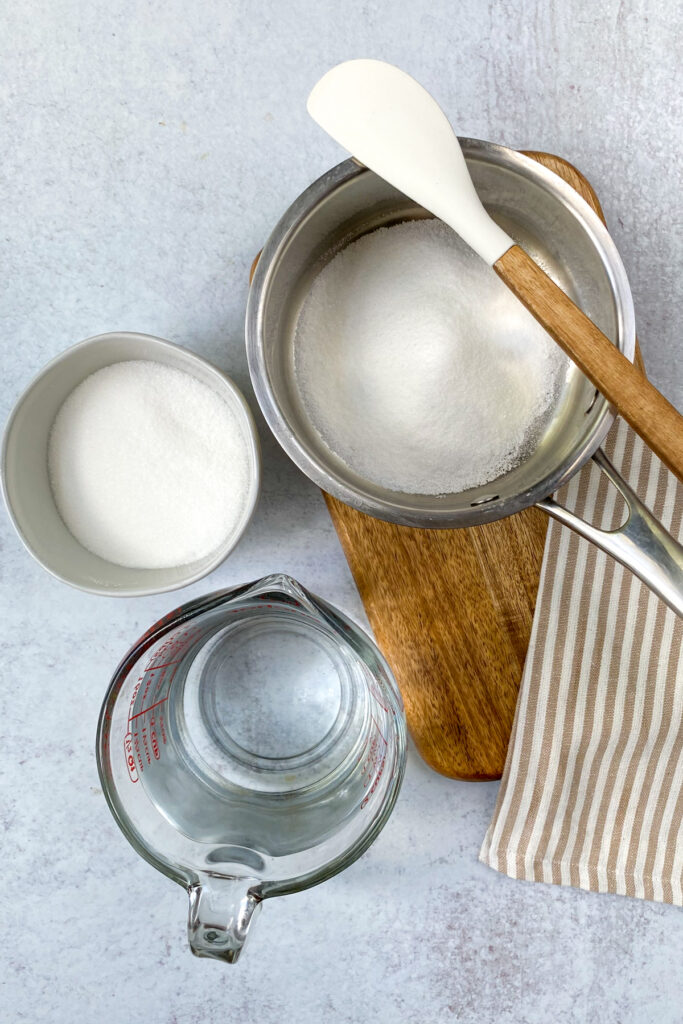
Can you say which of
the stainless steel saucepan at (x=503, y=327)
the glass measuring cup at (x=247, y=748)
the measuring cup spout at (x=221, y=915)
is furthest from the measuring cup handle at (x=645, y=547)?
the measuring cup spout at (x=221, y=915)

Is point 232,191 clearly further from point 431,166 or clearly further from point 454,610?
point 454,610

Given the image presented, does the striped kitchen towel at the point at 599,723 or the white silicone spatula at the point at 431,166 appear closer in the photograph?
the white silicone spatula at the point at 431,166

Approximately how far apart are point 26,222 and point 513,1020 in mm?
706

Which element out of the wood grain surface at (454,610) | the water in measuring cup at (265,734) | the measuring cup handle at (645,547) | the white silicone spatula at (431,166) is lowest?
the water in measuring cup at (265,734)

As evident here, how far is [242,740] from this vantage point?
1.86 feet

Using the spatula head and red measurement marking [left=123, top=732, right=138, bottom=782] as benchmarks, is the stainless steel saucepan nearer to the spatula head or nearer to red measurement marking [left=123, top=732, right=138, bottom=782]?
the spatula head

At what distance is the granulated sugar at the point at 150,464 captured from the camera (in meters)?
0.53

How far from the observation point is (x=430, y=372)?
48 centimetres

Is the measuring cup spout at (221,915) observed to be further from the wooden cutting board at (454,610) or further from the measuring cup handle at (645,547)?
the measuring cup handle at (645,547)

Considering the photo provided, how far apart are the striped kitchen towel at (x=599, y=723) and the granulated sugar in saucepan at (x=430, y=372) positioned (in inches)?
3.1

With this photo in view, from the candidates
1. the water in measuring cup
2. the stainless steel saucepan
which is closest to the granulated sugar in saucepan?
the stainless steel saucepan

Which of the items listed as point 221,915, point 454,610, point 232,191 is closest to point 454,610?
point 454,610

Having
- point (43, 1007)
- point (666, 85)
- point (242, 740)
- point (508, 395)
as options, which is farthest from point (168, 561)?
point (666, 85)

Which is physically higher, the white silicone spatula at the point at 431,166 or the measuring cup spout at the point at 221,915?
the white silicone spatula at the point at 431,166
